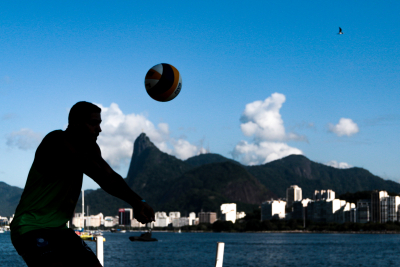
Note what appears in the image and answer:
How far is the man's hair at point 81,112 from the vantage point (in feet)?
13.1

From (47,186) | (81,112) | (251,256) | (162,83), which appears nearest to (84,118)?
(81,112)

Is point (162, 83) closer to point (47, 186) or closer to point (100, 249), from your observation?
point (100, 249)

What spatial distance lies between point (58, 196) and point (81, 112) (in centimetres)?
67

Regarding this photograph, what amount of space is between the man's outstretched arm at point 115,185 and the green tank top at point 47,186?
0.14 metres

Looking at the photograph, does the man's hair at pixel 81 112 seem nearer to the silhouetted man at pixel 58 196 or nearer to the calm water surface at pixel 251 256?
the silhouetted man at pixel 58 196

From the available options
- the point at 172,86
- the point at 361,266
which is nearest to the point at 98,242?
the point at 172,86

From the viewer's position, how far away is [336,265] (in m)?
62.9

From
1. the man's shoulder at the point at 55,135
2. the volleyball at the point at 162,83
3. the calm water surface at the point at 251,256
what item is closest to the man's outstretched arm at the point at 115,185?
the man's shoulder at the point at 55,135

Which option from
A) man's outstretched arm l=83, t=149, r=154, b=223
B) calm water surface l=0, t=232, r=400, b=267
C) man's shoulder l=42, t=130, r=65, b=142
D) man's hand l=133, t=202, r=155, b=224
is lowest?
calm water surface l=0, t=232, r=400, b=267

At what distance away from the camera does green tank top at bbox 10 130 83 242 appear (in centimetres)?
382

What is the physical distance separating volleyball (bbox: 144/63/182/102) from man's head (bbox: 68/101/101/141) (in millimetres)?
3638

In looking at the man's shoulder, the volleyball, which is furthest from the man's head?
the volleyball

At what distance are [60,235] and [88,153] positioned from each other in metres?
0.67

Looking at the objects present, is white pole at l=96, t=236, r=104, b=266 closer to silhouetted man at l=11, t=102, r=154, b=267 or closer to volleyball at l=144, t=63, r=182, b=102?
volleyball at l=144, t=63, r=182, b=102
